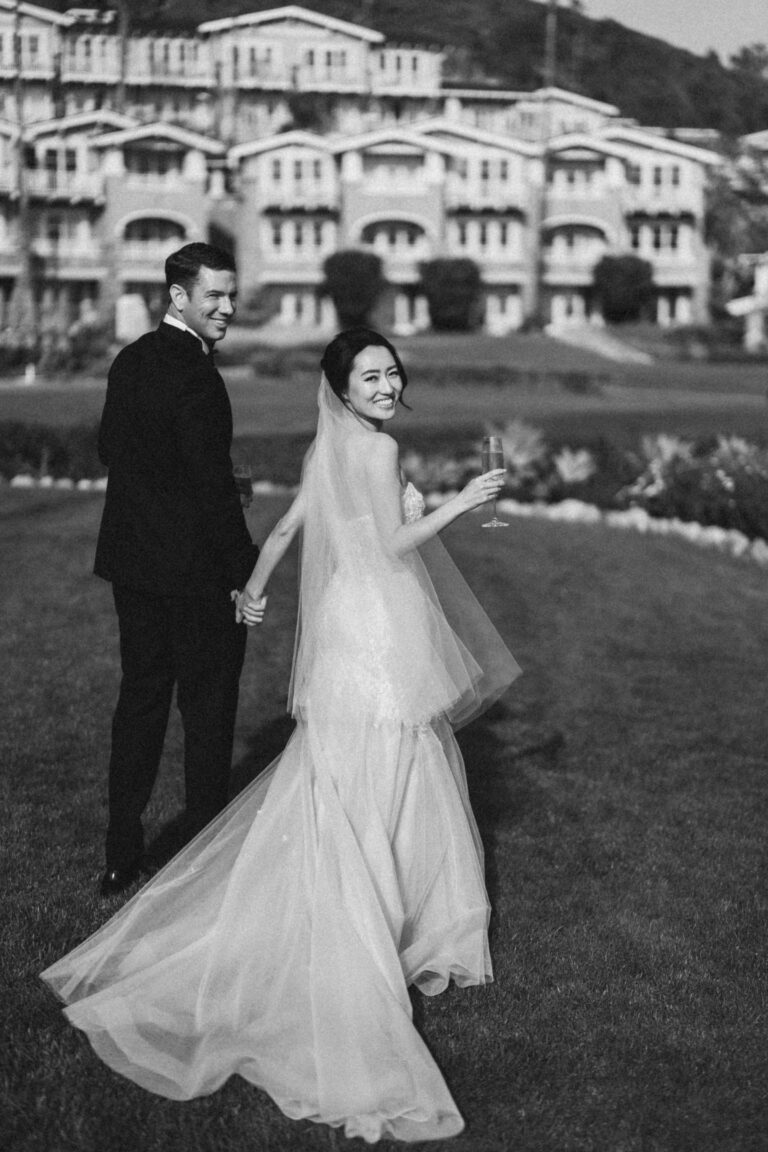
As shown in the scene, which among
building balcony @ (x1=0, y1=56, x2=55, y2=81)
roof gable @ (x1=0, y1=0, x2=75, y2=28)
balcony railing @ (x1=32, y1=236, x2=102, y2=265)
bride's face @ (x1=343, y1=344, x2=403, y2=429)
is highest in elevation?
roof gable @ (x1=0, y1=0, x2=75, y2=28)

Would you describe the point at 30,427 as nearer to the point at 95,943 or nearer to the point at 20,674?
the point at 20,674

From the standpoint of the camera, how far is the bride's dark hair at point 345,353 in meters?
4.46

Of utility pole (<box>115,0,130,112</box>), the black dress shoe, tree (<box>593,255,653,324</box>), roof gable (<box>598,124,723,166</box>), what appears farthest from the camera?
utility pole (<box>115,0,130,112</box>)

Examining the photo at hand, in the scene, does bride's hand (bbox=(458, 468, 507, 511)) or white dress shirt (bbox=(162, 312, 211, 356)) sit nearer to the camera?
bride's hand (bbox=(458, 468, 507, 511))

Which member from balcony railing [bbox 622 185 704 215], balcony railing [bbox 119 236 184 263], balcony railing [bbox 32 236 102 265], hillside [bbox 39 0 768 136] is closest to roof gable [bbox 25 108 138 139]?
balcony railing [bbox 32 236 102 265]

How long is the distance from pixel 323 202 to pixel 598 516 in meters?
44.3

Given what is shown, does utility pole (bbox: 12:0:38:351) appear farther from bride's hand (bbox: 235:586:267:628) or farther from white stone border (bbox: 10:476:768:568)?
bride's hand (bbox: 235:586:267:628)

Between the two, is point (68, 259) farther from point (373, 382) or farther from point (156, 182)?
point (373, 382)

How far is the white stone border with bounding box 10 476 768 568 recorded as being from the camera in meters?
13.7

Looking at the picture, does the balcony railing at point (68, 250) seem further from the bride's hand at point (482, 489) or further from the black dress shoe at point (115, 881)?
the bride's hand at point (482, 489)

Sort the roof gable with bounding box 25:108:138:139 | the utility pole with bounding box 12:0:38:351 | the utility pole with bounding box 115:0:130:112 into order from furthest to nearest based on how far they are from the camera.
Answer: the utility pole with bounding box 115:0:130:112 < the roof gable with bounding box 25:108:138:139 < the utility pole with bounding box 12:0:38:351

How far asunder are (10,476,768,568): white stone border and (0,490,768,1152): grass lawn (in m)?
2.03

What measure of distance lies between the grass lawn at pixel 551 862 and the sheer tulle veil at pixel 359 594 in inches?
36.0

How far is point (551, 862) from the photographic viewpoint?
583 centimetres
